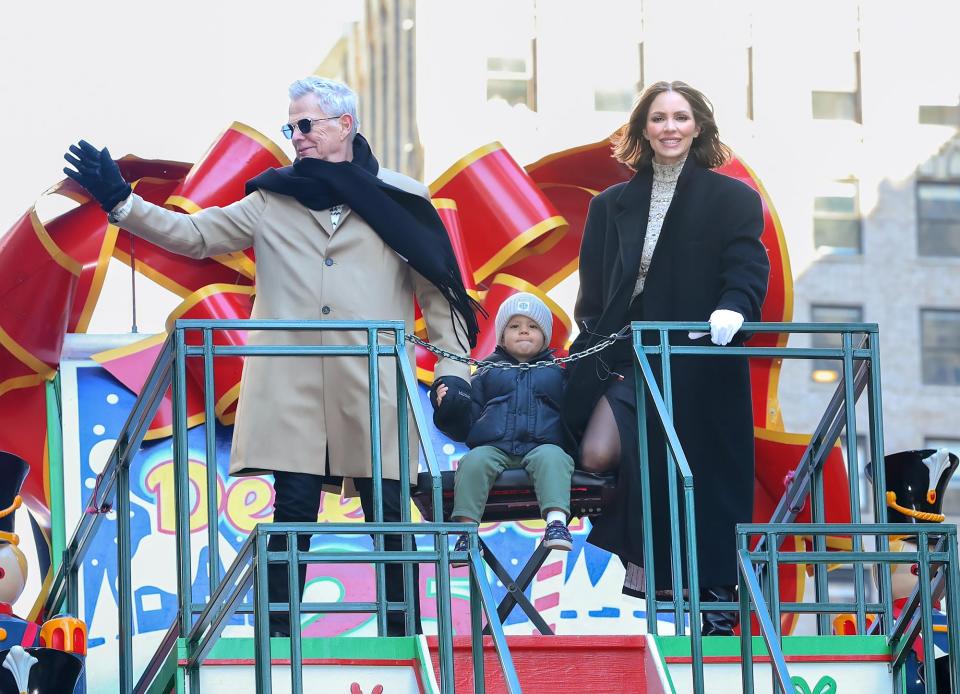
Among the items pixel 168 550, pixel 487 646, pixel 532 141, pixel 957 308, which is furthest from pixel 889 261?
pixel 487 646

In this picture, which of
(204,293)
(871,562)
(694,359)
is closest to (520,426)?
(694,359)

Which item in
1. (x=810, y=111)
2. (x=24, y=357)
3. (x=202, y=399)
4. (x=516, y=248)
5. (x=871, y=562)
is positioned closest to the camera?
(x=871, y=562)

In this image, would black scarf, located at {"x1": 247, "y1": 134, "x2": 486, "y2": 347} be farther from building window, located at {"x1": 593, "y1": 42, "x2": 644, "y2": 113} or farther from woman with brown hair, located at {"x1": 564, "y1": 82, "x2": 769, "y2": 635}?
building window, located at {"x1": 593, "y1": 42, "x2": 644, "y2": 113}

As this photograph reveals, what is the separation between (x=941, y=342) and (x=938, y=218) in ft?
9.49

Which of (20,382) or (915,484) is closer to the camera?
(915,484)

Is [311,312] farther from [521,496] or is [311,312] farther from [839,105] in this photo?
[839,105]

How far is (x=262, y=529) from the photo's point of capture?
19.4 ft

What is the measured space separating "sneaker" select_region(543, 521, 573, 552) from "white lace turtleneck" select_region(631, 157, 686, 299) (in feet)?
3.15

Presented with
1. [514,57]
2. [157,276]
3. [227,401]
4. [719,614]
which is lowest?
[719,614]

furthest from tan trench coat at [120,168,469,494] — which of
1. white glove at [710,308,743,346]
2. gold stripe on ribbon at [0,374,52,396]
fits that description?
gold stripe on ribbon at [0,374,52,396]

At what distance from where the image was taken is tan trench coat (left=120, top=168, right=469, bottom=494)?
24.4 feet

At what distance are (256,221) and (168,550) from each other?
10.6 feet

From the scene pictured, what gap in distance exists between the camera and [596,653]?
6879 mm

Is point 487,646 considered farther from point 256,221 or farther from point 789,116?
point 789,116
